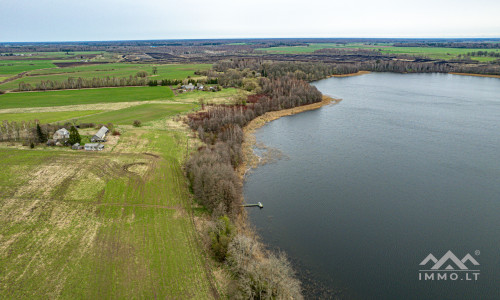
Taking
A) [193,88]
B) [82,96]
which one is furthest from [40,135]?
[193,88]

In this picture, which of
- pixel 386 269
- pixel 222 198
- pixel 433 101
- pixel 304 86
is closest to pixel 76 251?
pixel 222 198

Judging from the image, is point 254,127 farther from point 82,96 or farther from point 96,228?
point 82,96

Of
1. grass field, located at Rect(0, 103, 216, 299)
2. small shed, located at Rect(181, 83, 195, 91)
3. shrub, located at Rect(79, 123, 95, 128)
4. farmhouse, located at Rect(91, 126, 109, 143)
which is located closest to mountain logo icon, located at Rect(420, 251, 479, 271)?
grass field, located at Rect(0, 103, 216, 299)

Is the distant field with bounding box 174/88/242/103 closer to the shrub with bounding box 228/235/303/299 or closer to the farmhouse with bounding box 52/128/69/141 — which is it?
the farmhouse with bounding box 52/128/69/141

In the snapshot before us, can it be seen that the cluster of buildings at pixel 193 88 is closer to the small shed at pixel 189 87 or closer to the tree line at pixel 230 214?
the small shed at pixel 189 87

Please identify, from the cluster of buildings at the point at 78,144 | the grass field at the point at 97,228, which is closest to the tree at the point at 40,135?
the cluster of buildings at the point at 78,144

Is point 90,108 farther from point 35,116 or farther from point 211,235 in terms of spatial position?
point 211,235
